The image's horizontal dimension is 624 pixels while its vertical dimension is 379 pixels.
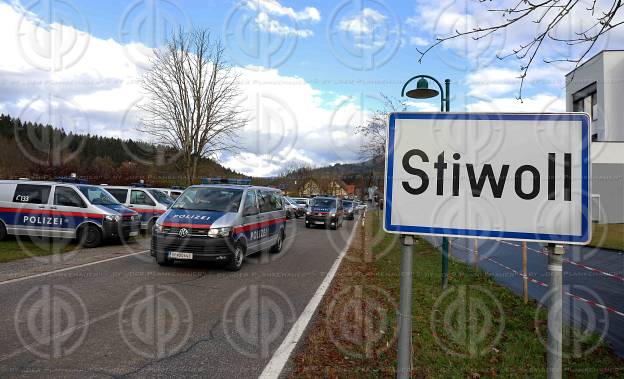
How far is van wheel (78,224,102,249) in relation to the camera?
1266 cm

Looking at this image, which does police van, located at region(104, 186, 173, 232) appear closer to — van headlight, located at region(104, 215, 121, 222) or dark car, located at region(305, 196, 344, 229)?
van headlight, located at region(104, 215, 121, 222)

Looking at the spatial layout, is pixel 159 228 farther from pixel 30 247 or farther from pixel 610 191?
pixel 610 191

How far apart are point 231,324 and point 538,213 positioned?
417 cm

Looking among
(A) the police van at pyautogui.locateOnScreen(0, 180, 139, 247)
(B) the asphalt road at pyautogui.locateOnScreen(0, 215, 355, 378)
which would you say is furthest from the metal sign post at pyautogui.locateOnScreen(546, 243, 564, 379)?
(A) the police van at pyautogui.locateOnScreen(0, 180, 139, 247)

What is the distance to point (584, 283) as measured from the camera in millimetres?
9852

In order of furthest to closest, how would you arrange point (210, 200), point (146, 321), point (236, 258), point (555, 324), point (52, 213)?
1. point (52, 213)
2. point (210, 200)
3. point (236, 258)
4. point (146, 321)
5. point (555, 324)

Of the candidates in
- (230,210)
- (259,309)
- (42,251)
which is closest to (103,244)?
(42,251)

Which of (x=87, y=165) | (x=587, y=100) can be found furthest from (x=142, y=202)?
(x=587, y=100)

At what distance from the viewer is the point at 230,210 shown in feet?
32.4

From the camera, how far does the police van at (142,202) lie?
17.4 meters

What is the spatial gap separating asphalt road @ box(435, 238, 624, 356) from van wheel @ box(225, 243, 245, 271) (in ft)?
18.5

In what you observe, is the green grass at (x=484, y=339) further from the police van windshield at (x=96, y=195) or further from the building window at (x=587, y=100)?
the building window at (x=587, y=100)

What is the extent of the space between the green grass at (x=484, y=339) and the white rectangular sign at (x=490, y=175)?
2.36 meters

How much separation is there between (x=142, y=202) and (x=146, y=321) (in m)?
13.3
